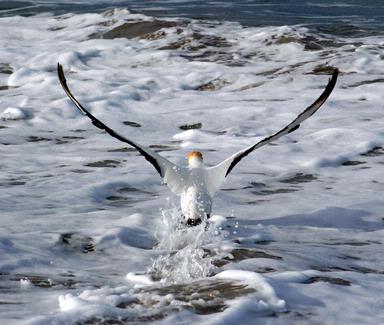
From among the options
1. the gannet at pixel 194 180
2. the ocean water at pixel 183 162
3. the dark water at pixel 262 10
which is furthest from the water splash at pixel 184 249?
the dark water at pixel 262 10

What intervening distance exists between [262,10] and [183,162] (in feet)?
58.3

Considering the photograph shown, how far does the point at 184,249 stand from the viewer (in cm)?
697

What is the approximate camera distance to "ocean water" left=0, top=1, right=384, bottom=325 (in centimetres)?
555

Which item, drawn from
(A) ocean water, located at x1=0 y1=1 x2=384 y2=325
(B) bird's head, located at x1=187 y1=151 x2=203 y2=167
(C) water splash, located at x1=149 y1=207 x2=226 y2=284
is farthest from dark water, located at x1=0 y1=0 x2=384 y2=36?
(C) water splash, located at x1=149 y1=207 x2=226 y2=284

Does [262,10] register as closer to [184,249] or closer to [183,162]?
[183,162]

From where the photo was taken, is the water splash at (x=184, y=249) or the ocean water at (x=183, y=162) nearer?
the ocean water at (x=183, y=162)

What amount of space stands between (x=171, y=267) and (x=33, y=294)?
3.70 ft

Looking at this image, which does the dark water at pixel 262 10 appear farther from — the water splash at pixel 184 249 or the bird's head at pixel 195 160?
the water splash at pixel 184 249

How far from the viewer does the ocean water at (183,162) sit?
18.2 feet

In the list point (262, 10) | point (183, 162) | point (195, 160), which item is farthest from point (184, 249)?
point (262, 10)

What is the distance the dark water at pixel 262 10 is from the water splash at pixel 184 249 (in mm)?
15923

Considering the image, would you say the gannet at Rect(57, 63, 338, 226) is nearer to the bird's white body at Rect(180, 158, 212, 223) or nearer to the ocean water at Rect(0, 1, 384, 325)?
the bird's white body at Rect(180, 158, 212, 223)

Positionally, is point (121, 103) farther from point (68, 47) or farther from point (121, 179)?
point (68, 47)

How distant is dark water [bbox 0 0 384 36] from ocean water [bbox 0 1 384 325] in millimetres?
1759
